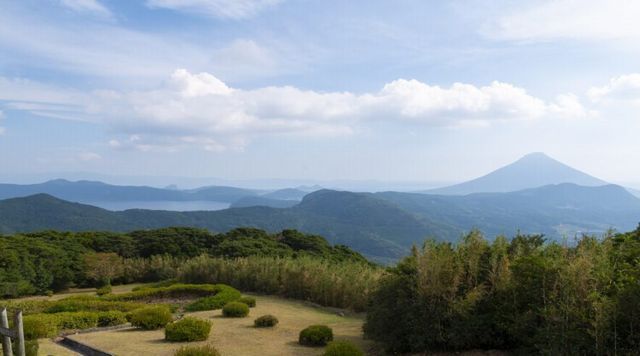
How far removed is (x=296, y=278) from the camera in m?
20.5

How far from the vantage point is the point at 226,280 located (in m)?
23.8

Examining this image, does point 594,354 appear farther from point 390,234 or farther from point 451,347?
point 390,234

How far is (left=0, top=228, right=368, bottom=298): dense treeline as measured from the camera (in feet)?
84.2

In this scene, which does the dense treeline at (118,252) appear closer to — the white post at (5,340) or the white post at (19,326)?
the white post at (5,340)

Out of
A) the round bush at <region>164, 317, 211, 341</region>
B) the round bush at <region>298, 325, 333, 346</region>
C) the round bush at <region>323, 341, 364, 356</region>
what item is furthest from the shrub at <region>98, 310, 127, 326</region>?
the round bush at <region>323, 341, 364, 356</region>

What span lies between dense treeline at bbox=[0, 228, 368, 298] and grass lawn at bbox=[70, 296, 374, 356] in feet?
37.9

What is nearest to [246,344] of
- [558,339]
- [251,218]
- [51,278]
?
[558,339]

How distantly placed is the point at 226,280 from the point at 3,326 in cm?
1572

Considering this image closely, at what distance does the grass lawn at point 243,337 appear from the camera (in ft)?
36.8

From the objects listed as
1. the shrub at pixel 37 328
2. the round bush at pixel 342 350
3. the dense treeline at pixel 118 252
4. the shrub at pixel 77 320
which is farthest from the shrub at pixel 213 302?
the round bush at pixel 342 350

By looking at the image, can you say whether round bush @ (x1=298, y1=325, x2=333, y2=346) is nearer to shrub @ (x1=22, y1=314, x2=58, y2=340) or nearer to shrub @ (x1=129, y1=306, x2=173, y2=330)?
shrub @ (x1=129, y1=306, x2=173, y2=330)

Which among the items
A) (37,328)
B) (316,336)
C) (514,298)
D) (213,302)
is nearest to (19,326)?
(37,328)

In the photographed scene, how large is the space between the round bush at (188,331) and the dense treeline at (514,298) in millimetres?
4172

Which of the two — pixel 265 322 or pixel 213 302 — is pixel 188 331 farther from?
pixel 213 302
